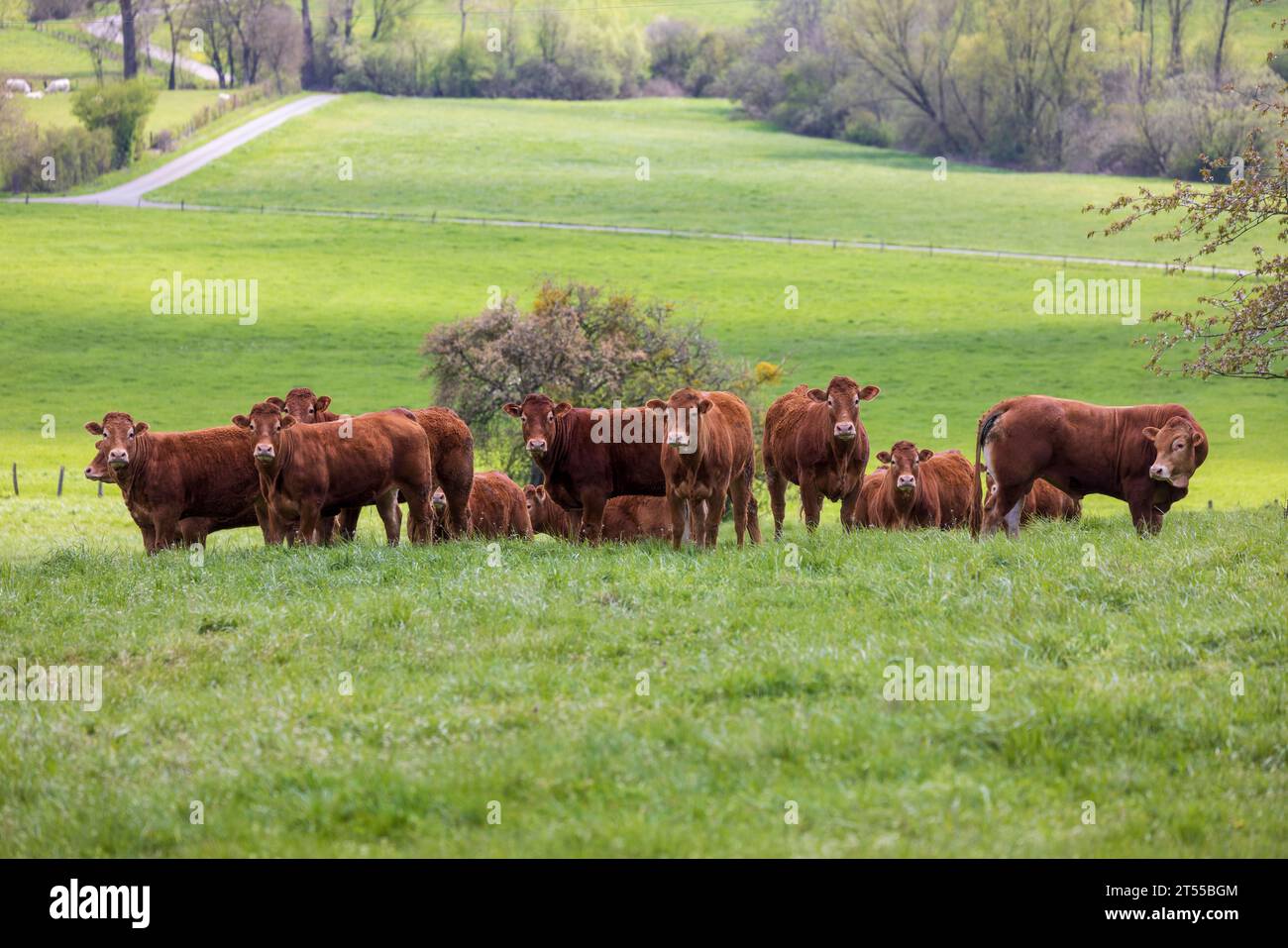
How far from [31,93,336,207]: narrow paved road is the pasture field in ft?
13.2

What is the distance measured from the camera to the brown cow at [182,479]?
673 inches

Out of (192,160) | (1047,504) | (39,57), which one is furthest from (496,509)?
(39,57)

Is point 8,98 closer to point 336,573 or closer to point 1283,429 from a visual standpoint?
point 1283,429

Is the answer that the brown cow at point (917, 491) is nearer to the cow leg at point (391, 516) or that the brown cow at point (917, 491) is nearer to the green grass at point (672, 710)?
the green grass at point (672, 710)

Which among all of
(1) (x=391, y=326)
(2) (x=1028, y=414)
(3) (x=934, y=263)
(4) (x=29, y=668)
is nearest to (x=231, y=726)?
(4) (x=29, y=668)

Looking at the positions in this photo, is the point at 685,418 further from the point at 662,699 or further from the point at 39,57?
the point at 39,57

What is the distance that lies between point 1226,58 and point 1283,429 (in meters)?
63.1

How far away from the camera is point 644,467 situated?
52.9 ft

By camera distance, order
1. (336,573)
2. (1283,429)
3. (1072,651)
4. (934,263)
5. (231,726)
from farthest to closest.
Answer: (934,263) < (1283,429) < (336,573) < (1072,651) < (231,726)

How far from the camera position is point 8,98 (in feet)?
259

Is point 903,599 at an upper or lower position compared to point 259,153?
lower

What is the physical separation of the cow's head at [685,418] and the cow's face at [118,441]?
6.43 m

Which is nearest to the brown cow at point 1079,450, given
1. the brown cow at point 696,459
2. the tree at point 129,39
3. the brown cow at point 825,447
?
the brown cow at point 825,447

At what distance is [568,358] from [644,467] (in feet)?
54.0
